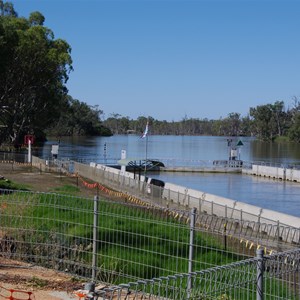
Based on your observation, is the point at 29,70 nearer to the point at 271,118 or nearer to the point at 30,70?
the point at 30,70

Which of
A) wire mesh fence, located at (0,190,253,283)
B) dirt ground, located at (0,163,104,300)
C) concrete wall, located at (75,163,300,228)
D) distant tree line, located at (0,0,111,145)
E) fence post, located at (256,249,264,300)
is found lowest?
concrete wall, located at (75,163,300,228)

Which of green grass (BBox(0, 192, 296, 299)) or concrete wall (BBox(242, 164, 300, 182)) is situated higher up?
green grass (BBox(0, 192, 296, 299))

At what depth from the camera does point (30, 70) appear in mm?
69312

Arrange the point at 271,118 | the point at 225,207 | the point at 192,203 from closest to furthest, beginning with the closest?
the point at 225,207
the point at 192,203
the point at 271,118

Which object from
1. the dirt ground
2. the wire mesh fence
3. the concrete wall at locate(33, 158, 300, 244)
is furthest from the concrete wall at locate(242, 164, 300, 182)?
the dirt ground

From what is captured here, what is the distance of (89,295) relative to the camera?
14.7 ft

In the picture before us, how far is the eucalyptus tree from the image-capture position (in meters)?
63.5

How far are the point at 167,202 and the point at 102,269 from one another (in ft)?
63.1

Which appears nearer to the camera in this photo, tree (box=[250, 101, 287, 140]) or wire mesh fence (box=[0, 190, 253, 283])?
wire mesh fence (box=[0, 190, 253, 283])

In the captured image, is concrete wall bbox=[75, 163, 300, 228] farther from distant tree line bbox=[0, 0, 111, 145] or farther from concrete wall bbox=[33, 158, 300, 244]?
distant tree line bbox=[0, 0, 111, 145]

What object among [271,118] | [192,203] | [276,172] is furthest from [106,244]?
[271,118]

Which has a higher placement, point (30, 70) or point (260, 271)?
point (30, 70)

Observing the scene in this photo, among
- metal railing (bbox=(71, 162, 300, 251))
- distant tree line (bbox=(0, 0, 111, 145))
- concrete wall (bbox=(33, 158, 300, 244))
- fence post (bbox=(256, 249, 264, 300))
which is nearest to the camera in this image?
fence post (bbox=(256, 249, 264, 300))

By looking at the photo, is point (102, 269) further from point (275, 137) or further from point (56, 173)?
point (275, 137)
